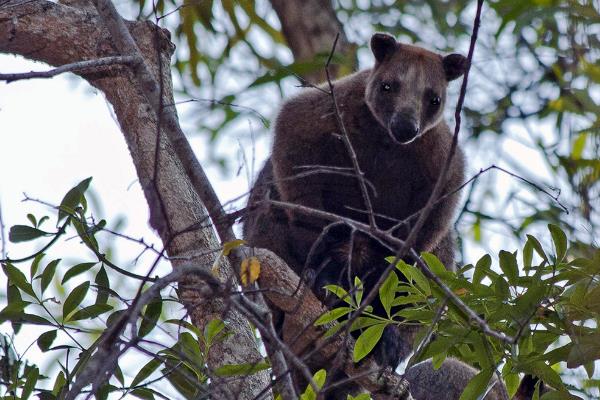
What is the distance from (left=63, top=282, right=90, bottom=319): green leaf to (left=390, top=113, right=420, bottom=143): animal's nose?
95.3 inches

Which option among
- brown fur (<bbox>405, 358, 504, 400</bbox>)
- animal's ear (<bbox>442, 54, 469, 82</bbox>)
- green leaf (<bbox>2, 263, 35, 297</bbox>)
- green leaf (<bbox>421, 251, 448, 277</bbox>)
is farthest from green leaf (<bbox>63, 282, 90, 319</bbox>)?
animal's ear (<bbox>442, 54, 469, 82</bbox>)

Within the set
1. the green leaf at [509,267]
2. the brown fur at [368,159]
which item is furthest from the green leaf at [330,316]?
Answer: the brown fur at [368,159]

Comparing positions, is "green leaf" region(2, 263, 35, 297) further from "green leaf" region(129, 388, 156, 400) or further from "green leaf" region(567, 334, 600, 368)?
"green leaf" region(567, 334, 600, 368)

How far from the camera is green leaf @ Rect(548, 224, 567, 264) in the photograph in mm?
4305

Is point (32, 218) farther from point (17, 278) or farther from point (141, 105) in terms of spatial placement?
→ point (141, 105)

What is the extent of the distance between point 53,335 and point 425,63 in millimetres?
3474

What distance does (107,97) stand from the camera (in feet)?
17.6

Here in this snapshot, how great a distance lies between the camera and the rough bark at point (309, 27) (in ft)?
31.1

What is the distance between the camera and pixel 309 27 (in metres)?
9.74

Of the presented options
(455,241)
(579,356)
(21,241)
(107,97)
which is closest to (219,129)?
(455,241)

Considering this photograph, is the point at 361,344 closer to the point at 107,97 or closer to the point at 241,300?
the point at 241,300

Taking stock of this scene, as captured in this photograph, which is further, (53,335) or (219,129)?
(219,129)

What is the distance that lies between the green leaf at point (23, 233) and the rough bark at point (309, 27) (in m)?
5.28

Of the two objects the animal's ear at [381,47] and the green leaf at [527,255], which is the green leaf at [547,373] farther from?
the animal's ear at [381,47]
